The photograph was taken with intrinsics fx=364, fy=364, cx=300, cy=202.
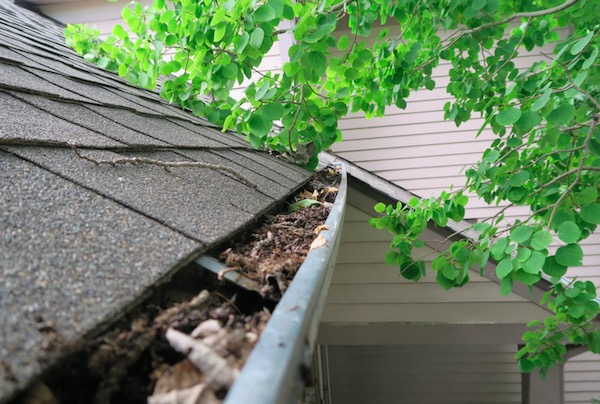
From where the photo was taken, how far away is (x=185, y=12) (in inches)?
58.9

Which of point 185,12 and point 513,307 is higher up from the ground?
point 185,12

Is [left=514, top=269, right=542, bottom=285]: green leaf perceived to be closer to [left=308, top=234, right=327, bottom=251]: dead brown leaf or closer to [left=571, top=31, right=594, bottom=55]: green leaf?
[left=571, top=31, right=594, bottom=55]: green leaf

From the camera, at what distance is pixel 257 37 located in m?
1.24

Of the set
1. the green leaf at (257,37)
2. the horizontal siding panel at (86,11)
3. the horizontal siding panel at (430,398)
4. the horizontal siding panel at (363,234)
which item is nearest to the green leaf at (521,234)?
the green leaf at (257,37)

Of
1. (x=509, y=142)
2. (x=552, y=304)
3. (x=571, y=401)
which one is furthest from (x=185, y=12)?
(x=571, y=401)

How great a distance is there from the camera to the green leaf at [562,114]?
4.38ft

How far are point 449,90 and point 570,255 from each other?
1182 millimetres

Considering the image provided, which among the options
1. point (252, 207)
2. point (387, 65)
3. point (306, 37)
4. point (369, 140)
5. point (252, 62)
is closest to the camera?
point (252, 207)

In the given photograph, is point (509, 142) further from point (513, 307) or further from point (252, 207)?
point (513, 307)

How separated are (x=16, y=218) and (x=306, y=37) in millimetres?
1071

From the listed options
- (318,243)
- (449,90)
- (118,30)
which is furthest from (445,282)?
(118,30)

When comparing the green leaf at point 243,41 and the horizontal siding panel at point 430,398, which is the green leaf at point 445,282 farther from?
the horizontal siding panel at point 430,398

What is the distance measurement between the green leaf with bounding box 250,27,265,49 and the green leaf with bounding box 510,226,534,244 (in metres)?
1.17

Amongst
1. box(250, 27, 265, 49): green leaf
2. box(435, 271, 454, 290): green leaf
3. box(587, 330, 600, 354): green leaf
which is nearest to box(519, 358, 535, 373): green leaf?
box(587, 330, 600, 354): green leaf
